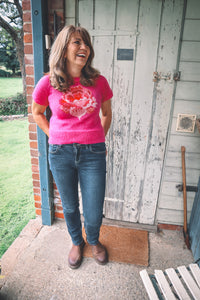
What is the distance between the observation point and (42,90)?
1562mm

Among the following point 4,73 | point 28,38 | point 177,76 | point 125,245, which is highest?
point 28,38

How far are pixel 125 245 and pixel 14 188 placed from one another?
2.18 m

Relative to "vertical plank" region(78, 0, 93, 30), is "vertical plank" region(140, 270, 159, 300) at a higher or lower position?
lower

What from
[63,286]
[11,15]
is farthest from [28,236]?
[11,15]

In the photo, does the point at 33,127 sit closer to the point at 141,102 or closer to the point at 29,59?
the point at 29,59

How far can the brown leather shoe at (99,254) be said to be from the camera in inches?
78.9

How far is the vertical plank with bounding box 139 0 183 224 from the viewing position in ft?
5.98

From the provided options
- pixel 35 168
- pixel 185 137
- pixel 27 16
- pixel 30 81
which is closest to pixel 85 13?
pixel 27 16

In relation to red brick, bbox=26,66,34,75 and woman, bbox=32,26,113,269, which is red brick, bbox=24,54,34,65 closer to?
red brick, bbox=26,66,34,75

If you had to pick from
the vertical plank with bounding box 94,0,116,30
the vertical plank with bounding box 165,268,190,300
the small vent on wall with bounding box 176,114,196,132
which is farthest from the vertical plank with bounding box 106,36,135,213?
the vertical plank with bounding box 165,268,190,300

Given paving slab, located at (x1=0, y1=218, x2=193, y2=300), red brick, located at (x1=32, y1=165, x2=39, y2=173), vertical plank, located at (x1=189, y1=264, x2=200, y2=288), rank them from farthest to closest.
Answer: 1. red brick, located at (x1=32, y1=165, x2=39, y2=173)
2. paving slab, located at (x1=0, y1=218, x2=193, y2=300)
3. vertical plank, located at (x1=189, y1=264, x2=200, y2=288)

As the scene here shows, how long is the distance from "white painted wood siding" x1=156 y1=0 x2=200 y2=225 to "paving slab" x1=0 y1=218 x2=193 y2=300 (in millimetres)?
357

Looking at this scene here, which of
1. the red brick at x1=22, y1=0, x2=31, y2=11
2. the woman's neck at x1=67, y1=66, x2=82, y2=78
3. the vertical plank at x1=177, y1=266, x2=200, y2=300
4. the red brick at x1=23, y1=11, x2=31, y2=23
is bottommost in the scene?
the vertical plank at x1=177, y1=266, x2=200, y2=300

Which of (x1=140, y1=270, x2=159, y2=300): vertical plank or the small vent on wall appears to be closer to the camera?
(x1=140, y1=270, x2=159, y2=300): vertical plank
